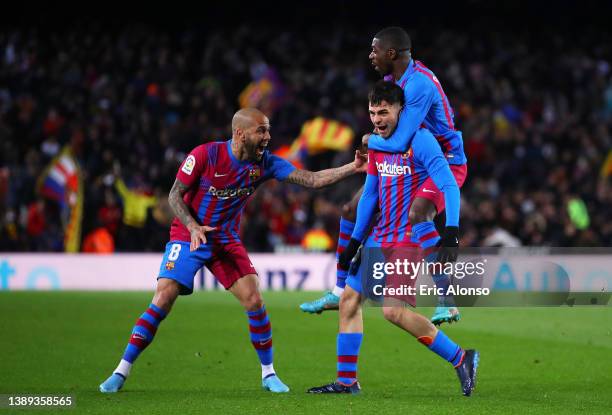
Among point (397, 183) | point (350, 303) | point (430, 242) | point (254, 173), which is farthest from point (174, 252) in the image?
point (430, 242)

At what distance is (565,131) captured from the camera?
937 inches

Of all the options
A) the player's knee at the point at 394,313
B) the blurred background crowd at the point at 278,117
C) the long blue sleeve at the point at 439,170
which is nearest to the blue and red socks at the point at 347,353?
the player's knee at the point at 394,313

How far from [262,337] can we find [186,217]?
3.59 ft

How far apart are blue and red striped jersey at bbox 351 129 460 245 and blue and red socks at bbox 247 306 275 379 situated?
3.45 feet

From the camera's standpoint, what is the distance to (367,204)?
7504 mm

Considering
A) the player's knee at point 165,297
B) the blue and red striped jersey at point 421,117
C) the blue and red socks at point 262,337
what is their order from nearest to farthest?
the blue and red striped jersey at point 421,117
the player's knee at point 165,297
the blue and red socks at point 262,337

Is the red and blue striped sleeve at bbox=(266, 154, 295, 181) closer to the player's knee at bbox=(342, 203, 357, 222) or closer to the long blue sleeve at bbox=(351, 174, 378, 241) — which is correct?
the long blue sleeve at bbox=(351, 174, 378, 241)

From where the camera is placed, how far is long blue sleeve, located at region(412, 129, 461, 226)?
284 inches

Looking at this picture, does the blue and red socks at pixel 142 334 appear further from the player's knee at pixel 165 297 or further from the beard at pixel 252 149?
the beard at pixel 252 149

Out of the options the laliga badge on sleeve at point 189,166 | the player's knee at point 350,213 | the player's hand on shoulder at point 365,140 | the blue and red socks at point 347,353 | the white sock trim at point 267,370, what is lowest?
the white sock trim at point 267,370

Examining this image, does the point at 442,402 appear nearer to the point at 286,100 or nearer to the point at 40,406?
the point at 40,406

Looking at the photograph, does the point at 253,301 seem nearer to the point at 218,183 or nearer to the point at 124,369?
the point at 218,183

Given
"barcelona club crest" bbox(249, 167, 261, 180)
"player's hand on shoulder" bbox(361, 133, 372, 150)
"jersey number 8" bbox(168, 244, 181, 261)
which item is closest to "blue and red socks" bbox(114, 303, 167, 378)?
"jersey number 8" bbox(168, 244, 181, 261)

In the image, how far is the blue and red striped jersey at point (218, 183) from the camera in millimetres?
7922
